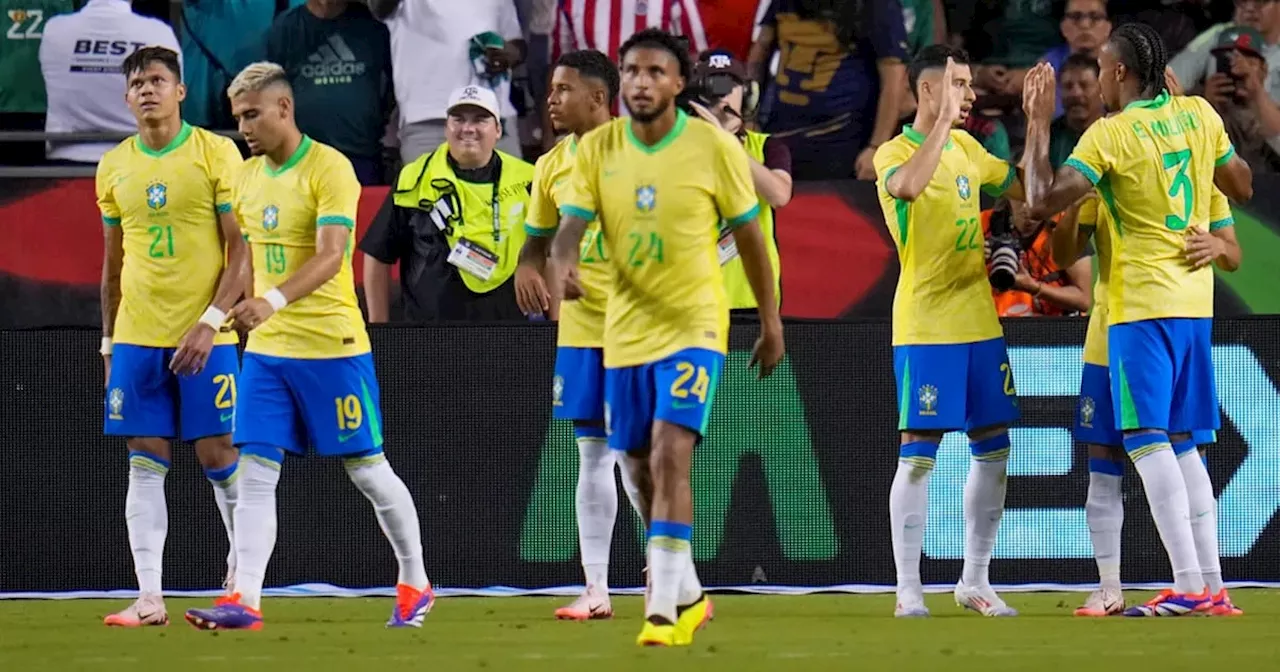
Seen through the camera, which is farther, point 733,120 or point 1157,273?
point 733,120

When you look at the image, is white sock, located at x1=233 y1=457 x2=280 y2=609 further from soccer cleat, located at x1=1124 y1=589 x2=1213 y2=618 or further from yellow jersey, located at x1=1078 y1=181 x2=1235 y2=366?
soccer cleat, located at x1=1124 y1=589 x2=1213 y2=618

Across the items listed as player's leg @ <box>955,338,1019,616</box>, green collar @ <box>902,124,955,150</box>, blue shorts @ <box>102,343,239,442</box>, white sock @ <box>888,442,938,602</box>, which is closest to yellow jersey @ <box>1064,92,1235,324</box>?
player's leg @ <box>955,338,1019,616</box>

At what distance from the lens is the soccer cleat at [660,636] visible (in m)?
7.31

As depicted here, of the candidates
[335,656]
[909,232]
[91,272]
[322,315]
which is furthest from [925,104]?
[91,272]

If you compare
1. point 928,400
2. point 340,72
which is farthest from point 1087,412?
point 340,72

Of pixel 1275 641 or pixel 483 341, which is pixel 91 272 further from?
pixel 1275 641

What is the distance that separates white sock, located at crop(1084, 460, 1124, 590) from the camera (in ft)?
30.1

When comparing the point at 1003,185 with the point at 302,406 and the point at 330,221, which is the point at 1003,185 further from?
the point at 302,406

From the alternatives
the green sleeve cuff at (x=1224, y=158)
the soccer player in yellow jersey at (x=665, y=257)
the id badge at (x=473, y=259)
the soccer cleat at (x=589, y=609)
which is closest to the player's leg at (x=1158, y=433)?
the green sleeve cuff at (x=1224, y=158)

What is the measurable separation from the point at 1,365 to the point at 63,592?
119 cm

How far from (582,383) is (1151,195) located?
250 cm

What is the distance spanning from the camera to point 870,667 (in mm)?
6609

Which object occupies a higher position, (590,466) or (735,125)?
(735,125)

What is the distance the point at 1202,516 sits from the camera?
8.91 m
